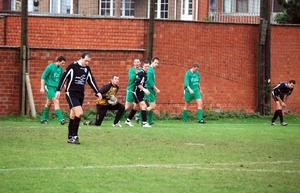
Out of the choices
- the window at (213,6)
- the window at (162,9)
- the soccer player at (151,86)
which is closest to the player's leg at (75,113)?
the soccer player at (151,86)

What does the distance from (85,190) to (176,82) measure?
16477mm

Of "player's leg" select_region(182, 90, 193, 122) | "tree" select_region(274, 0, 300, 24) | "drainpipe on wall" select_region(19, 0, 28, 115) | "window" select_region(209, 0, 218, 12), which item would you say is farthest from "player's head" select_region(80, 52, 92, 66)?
"tree" select_region(274, 0, 300, 24)

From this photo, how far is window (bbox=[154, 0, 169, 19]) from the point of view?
104 ft

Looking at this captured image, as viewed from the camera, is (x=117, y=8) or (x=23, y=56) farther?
(x=117, y=8)

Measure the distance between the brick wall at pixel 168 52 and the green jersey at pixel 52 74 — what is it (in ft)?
9.47

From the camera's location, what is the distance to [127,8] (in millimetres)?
29406

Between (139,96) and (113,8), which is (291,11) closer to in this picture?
(113,8)

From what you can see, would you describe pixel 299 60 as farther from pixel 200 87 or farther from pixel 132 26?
pixel 132 26

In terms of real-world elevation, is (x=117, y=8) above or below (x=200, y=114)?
above

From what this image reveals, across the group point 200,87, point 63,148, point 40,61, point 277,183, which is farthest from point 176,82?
point 277,183

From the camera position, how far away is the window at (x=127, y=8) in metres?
29.2

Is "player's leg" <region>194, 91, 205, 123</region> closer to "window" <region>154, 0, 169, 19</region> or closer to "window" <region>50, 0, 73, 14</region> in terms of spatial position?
"window" <region>50, 0, 73, 14</region>

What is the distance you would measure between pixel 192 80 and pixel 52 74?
520cm

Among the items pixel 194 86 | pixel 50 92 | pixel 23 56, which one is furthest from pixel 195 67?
pixel 23 56
